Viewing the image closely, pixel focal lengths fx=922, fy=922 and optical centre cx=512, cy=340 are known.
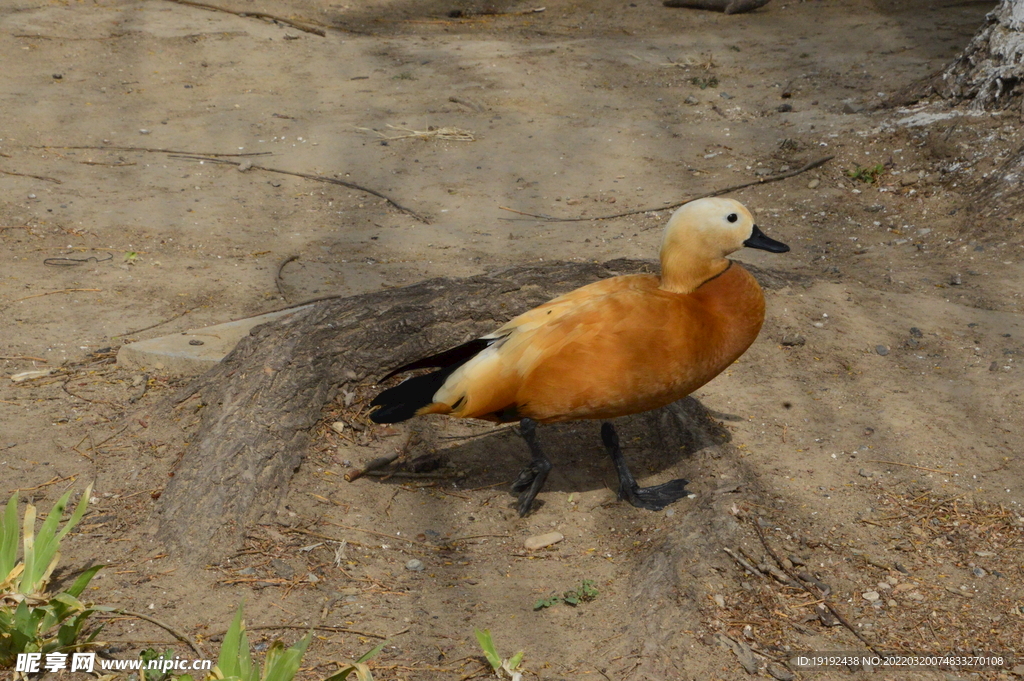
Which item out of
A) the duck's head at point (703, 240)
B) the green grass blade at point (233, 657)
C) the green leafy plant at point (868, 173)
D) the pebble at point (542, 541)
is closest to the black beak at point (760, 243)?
the duck's head at point (703, 240)

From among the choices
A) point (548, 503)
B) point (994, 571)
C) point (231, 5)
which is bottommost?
point (548, 503)

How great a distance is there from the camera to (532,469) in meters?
3.43

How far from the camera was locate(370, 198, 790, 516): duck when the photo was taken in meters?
3.08

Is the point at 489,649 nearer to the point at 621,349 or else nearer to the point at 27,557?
the point at 621,349

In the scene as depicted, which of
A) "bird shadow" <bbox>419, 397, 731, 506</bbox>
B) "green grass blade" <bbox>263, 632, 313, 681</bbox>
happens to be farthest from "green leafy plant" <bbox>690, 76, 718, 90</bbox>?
"green grass blade" <bbox>263, 632, 313, 681</bbox>

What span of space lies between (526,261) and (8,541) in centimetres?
342

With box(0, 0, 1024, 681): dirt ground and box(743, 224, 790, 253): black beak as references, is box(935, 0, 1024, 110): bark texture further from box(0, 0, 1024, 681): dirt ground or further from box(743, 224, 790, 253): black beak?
box(743, 224, 790, 253): black beak

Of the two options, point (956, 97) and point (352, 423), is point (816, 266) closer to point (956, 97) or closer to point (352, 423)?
point (956, 97)

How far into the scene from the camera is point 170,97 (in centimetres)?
833

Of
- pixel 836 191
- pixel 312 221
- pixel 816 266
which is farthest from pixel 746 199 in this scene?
pixel 312 221

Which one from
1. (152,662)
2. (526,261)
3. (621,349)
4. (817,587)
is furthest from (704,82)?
(152,662)

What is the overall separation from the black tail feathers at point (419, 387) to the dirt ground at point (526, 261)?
14.1 inches

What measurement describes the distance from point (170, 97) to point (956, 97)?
6.52 meters

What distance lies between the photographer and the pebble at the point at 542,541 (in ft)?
10.4
